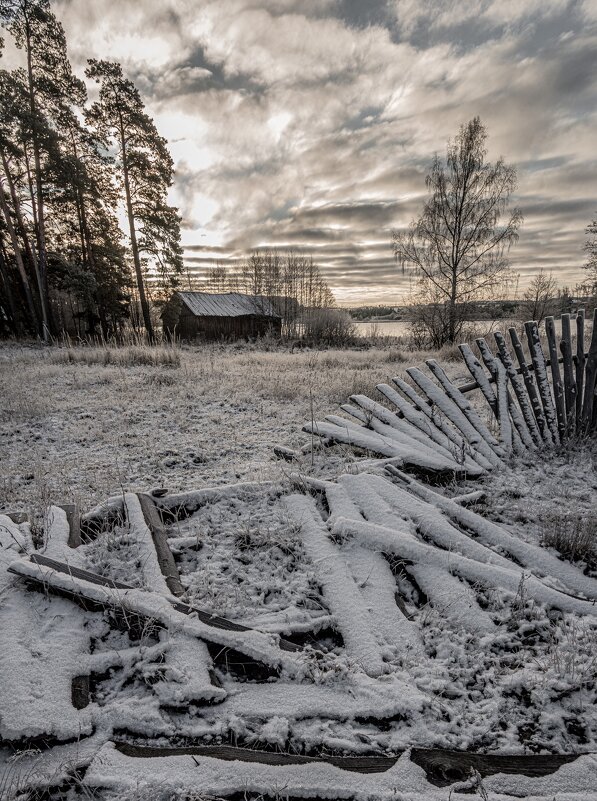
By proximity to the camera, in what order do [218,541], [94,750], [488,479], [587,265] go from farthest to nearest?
1. [587,265]
2. [488,479]
3. [218,541]
4. [94,750]

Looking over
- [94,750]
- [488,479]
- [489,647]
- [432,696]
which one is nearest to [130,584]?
[94,750]

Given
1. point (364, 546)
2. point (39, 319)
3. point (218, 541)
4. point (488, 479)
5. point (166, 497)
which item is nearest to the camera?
point (364, 546)

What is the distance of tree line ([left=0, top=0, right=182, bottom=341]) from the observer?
17.2m

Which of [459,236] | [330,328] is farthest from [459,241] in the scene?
[330,328]

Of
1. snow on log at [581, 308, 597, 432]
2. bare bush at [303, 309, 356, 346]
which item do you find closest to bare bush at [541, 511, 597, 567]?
snow on log at [581, 308, 597, 432]

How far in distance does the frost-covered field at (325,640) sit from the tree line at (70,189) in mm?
18315

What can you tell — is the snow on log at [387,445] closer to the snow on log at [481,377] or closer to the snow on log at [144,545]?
the snow on log at [481,377]

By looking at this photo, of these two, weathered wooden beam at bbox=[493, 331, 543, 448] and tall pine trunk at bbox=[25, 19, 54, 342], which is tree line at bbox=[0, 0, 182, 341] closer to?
tall pine trunk at bbox=[25, 19, 54, 342]

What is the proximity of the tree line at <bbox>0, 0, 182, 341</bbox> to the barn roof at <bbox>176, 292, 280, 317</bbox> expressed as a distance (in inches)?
186

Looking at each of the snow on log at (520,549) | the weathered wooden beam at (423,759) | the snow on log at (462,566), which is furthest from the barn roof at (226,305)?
the weathered wooden beam at (423,759)

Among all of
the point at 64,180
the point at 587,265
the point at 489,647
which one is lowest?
the point at 489,647

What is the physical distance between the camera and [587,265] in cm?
2650

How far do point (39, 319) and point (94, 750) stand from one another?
24.6 metres

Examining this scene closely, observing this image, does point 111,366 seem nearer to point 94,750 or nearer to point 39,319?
point 94,750
